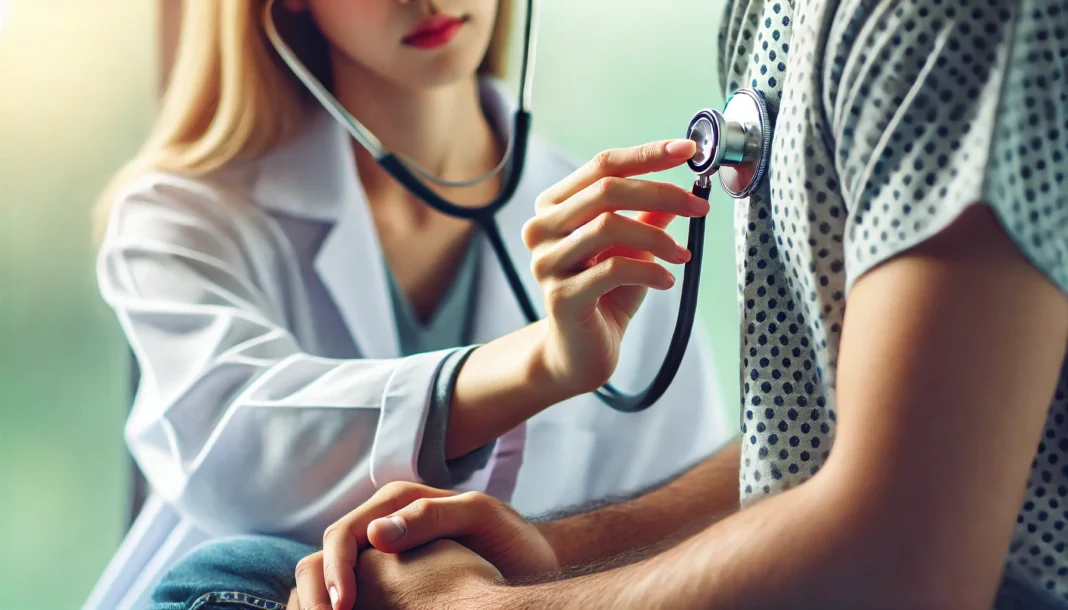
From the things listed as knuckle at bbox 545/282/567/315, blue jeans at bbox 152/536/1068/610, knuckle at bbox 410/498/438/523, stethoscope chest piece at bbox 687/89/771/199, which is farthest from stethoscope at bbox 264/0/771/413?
blue jeans at bbox 152/536/1068/610

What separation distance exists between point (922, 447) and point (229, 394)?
2.02 ft

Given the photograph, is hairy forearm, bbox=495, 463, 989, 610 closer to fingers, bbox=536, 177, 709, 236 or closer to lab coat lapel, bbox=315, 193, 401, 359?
fingers, bbox=536, 177, 709, 236

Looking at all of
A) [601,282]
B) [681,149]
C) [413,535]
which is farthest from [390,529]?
[681,149]

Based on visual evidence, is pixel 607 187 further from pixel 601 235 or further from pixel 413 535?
pixel 413 535

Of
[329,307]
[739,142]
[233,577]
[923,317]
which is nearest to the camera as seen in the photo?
[923,317]

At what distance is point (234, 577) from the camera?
2.44 feet

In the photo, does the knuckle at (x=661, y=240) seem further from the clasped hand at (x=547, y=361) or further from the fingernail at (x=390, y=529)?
the fingernail at (x=390, y=529)

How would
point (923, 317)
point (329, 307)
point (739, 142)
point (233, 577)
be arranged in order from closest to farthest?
point (923, 317)
point (739, 142)
point (233, 577)
point (329, 307)

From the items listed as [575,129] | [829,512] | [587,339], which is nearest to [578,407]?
[587,339]

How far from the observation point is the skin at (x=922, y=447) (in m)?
0.42

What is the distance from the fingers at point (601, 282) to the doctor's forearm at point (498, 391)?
10cm

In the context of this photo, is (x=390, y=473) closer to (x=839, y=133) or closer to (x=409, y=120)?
(x=409, y=120)

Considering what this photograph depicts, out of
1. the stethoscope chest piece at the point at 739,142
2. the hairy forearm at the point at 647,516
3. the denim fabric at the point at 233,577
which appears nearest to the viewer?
the stethoscope chest piece at the point at 739,142

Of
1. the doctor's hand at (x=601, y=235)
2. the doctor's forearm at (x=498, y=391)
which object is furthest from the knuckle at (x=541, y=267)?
the doctor's forearm at (x=498, y=391)
